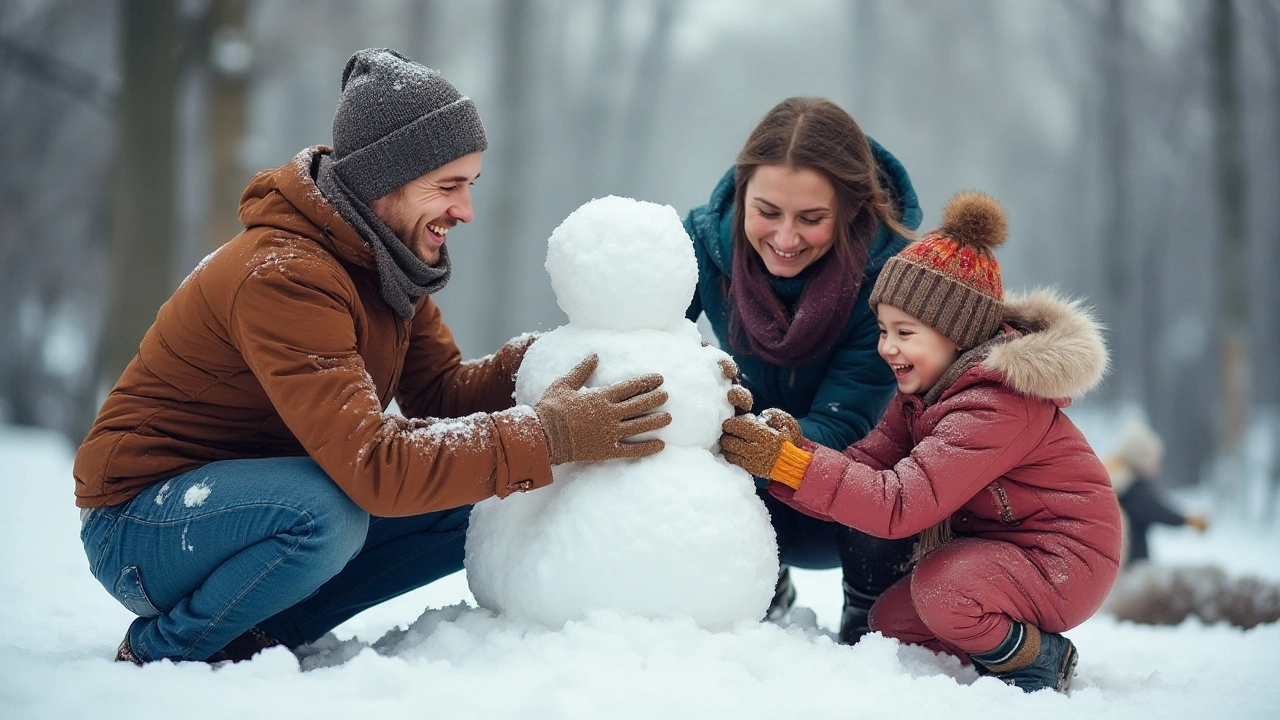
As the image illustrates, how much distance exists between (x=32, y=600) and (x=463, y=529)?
154 centimetres

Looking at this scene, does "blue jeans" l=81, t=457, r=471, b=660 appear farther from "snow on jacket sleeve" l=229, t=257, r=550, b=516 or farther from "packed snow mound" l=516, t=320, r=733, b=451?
"packed snow mound" l=516, t=320, r=733, b=451

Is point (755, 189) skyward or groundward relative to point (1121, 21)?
groundward

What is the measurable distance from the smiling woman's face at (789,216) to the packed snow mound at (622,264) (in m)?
0.51

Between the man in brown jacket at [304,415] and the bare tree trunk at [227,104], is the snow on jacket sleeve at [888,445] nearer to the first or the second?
the man in brown jacket at [304,415]

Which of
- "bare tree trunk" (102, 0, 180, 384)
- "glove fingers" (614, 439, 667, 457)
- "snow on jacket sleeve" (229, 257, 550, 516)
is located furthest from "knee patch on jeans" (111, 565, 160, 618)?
"bare tree trunk" (102, 0, 180, 384)

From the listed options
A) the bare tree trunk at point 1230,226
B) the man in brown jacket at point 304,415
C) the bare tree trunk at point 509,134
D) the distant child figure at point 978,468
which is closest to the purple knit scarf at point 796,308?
the distant child figure at point 978,468

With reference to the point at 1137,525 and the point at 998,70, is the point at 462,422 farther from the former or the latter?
the point at 998,70

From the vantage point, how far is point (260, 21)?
10.1 meters

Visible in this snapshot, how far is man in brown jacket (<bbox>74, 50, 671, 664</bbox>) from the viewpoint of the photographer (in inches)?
87.4

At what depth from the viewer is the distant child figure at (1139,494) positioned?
6.98 metres

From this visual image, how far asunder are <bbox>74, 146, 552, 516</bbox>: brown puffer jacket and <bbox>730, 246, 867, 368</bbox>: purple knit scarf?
100cm

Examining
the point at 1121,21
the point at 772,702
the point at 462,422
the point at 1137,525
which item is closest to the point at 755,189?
the point at 462,422

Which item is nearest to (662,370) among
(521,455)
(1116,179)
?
(521,455)

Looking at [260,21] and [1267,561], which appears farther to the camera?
Result: [260,21]
